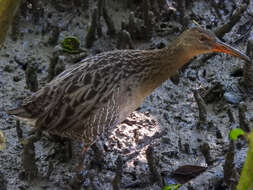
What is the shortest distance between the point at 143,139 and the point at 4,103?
1.31m

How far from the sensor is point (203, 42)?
3.44 meters

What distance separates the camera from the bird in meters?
3.31

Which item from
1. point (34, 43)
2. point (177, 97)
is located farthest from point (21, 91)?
point (177, 97)

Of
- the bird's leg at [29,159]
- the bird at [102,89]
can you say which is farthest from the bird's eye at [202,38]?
the bird's leg at [29,159]

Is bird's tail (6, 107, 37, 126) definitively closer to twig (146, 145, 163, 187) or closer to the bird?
the bird

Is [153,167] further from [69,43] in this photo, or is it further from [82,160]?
[69,43]

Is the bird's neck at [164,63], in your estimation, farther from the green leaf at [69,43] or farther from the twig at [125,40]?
the green leaf at [69,43]

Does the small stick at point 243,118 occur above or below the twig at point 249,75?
below

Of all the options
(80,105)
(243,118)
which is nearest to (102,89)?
(80,105)

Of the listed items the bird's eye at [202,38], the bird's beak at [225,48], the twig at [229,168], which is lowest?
the twig at [229,168]

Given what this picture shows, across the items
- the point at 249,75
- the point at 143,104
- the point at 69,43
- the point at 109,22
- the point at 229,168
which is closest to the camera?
the point at 229,168

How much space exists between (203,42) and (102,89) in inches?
33.5

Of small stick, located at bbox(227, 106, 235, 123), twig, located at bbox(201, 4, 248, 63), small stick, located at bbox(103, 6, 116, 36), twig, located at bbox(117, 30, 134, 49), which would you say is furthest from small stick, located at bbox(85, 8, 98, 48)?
small stick, located at bbox(227, 106, 235, 123)

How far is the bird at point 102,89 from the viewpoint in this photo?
3.31 metres
